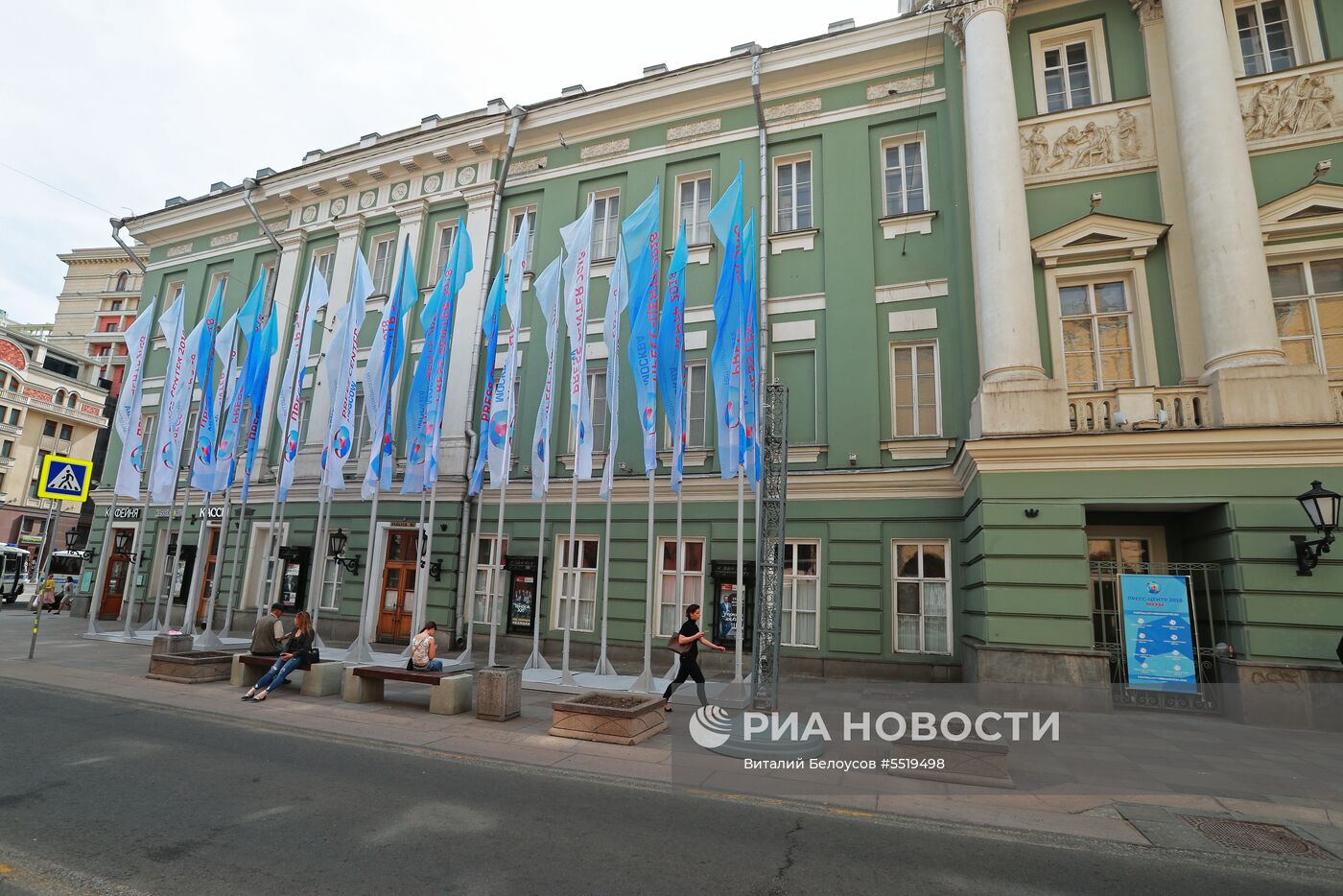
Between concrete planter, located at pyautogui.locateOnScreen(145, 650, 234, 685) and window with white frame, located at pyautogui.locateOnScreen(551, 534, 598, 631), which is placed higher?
window with white frame, located at pyautogui.locateOnScreen(551, 534, 598, 631)

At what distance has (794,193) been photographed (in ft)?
58.6

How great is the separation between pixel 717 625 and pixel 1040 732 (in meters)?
7.38

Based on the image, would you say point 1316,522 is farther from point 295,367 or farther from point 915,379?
point 295,367

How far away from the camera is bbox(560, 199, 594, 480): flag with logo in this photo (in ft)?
46.1

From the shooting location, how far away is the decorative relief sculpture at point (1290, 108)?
13.0 meters

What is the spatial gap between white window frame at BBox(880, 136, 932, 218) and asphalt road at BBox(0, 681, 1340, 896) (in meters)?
14.4

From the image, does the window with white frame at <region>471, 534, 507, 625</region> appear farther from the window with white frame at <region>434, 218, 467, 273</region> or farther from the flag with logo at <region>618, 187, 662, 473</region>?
the window with white frame at <region>434, 218, 467, 273</region>

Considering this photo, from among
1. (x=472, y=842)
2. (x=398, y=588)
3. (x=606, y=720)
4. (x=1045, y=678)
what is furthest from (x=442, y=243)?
(x=1045, y=678)

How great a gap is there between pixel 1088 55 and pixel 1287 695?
13.6 metres

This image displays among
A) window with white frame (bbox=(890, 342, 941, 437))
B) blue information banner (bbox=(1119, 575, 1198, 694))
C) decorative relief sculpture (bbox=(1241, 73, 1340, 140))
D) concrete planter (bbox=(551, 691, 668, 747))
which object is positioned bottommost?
concrete planter (bbox=(551, 691, 668, 747))

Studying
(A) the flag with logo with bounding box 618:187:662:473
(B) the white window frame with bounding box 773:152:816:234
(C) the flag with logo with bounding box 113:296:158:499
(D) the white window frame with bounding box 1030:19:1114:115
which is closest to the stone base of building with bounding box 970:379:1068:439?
(A) the flag with logo with bounding box 618:187:662:473

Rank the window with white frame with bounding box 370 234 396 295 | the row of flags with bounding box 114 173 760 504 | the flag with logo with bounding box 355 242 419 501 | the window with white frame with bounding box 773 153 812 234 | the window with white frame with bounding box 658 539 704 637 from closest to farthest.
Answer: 1. the row of flags with bounding box 114 173 760 504
2. the flag with logo with bounding box 355 242 419 501
3. the window with white frame with bounding box 658 539 704 637
4. the window with white frame with bounding box 773 153 812 234
5. the window with white frame with bounding box 370 234 396 295

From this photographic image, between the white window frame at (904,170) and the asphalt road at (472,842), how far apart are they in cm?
1438

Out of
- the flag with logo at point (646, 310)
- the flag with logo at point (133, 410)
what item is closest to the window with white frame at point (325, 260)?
the flag with logo at point (133, 410)
